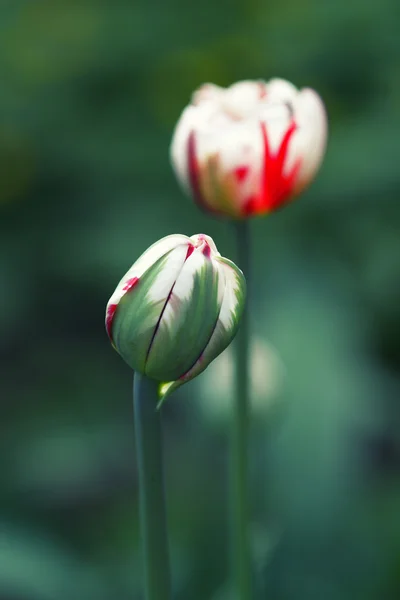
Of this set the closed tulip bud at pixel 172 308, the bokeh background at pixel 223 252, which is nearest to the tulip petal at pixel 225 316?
the closed tulip bud at pixel 172 308

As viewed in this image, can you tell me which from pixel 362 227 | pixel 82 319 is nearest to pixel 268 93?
pixel 362 227

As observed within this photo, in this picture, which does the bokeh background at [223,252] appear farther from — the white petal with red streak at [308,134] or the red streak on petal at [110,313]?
the red streak on petal at [110,313]

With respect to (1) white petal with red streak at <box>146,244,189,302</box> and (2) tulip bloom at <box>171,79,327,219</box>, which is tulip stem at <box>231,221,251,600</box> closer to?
(2) tulip bloom at <box>171,79,327,219</box>

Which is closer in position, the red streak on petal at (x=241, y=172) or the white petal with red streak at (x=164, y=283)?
the white petal with red streak at (x=164, y=283)

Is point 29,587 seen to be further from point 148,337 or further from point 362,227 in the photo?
point 362,227

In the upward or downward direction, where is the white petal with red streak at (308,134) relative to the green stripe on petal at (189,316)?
upward

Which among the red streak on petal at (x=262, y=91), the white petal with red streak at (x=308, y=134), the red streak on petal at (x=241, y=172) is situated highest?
the red streak on petal at (x=262, y=91)
